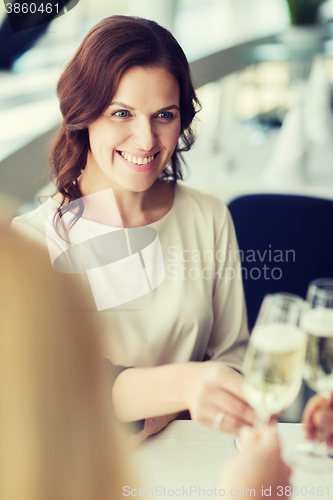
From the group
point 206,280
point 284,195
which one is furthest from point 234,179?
point 206,280

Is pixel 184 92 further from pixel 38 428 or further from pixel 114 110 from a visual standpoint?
pixel 38 428

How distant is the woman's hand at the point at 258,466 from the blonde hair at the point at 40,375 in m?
0.14

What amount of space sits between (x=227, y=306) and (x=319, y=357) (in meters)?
0.27

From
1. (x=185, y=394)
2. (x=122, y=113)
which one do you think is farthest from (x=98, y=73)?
(x=185, y=394)

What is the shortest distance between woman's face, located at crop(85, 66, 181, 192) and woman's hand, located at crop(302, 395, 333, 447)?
35 centimetres

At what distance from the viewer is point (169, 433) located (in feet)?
1.76

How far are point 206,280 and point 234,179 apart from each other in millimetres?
486

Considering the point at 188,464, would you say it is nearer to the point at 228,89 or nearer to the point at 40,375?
the point at 40,375

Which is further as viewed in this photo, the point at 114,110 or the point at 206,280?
the point at 206,280

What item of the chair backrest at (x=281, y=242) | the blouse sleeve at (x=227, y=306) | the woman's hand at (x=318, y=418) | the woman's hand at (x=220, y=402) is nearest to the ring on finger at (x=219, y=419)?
the woman's hand at (x=220, y=402)

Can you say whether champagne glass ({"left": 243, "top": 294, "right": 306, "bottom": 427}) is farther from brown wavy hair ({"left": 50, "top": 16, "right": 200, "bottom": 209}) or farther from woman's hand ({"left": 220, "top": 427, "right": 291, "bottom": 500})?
brown wavy hair ({"left": 50, "top": 16, "right": 200, "bottom": 209})

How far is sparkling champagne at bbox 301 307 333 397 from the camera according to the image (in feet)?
1.45

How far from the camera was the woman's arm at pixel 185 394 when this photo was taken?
47 cm

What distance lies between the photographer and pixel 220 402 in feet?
1.55
